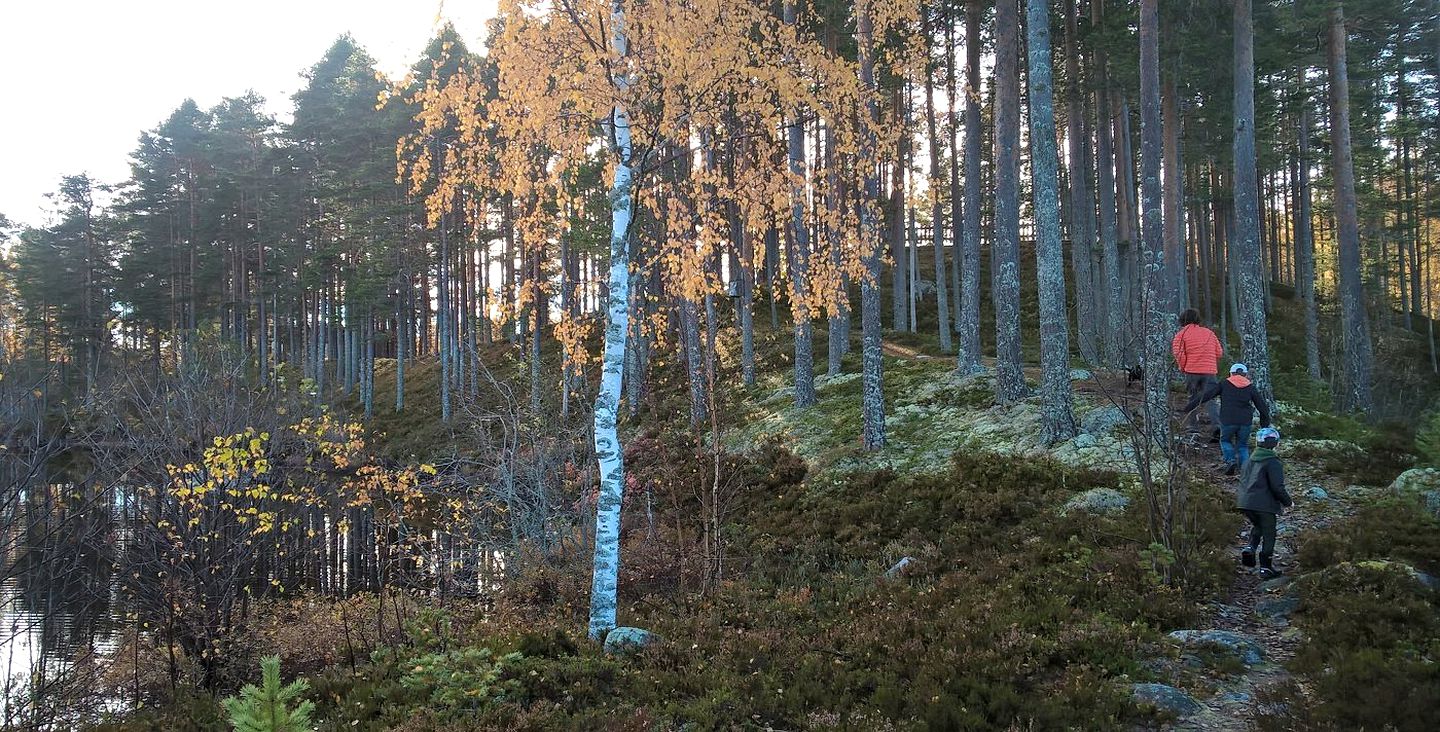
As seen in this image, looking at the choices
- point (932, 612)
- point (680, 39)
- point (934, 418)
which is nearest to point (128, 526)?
point (680, 39)

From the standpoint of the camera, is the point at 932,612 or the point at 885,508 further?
the point at 885,508

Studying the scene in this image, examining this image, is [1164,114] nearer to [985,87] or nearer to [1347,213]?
[1347,213]

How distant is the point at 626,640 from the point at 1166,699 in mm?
4795

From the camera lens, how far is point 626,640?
752 cm

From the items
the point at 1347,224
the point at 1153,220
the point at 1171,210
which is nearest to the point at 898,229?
the point at 1171,210

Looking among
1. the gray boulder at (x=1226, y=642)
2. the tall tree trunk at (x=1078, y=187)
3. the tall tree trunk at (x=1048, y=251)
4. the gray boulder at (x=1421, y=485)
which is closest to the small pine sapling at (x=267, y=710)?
the gray boulder at (x=1226, y=642)

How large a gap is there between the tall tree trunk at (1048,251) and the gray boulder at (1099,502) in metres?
2.33

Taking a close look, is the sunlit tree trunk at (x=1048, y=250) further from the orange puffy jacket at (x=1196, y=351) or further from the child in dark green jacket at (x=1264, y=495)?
the child in dark green jacket at (x=1264, y=495)

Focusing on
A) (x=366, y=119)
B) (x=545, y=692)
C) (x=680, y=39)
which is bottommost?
(x=545, y=692)

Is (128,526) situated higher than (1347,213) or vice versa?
(1347,213)

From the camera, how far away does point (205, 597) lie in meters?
9.50

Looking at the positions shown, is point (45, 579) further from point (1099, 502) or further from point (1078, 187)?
point (1078, 187)

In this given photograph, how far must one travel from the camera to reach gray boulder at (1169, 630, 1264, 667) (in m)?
6.30

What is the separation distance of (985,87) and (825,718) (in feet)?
82.3
